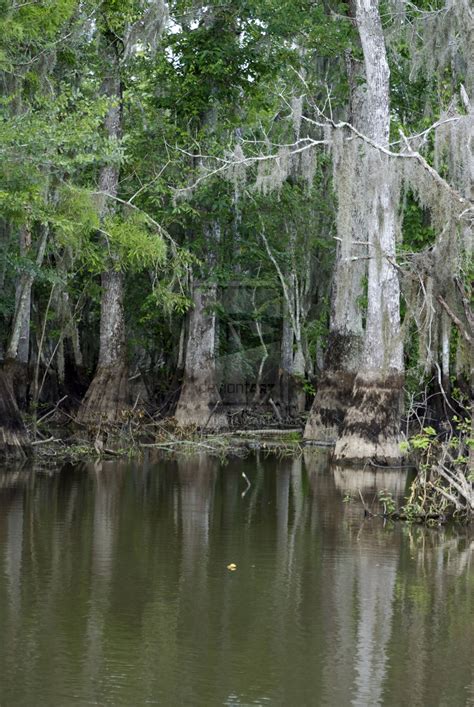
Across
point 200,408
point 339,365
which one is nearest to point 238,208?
point 200,408

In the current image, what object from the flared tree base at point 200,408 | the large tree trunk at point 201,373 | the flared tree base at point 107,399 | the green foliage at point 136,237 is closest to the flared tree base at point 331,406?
the flared tree base at point 200,408

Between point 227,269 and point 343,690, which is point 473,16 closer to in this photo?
point 227,269

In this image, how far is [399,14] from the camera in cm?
2195

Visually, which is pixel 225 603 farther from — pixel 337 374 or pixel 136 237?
pixel 337 374

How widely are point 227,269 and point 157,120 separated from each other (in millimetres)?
3342

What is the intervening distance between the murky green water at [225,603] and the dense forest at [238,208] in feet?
6.72

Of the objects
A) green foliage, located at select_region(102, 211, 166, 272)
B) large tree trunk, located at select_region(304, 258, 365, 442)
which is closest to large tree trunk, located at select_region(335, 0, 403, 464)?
large tree trunk, located at select_region(304, 258, 365, 442)

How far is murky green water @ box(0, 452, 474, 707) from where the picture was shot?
23.4ft

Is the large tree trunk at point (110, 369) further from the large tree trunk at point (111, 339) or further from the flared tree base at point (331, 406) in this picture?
the flared tree base at point (331, 406)

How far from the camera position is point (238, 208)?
26078 millimetres

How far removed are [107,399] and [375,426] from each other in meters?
6.34

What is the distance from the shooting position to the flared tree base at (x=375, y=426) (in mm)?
19594

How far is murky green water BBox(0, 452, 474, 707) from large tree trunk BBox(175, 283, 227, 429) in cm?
973

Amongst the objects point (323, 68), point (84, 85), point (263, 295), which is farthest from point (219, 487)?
point (263, 295)
